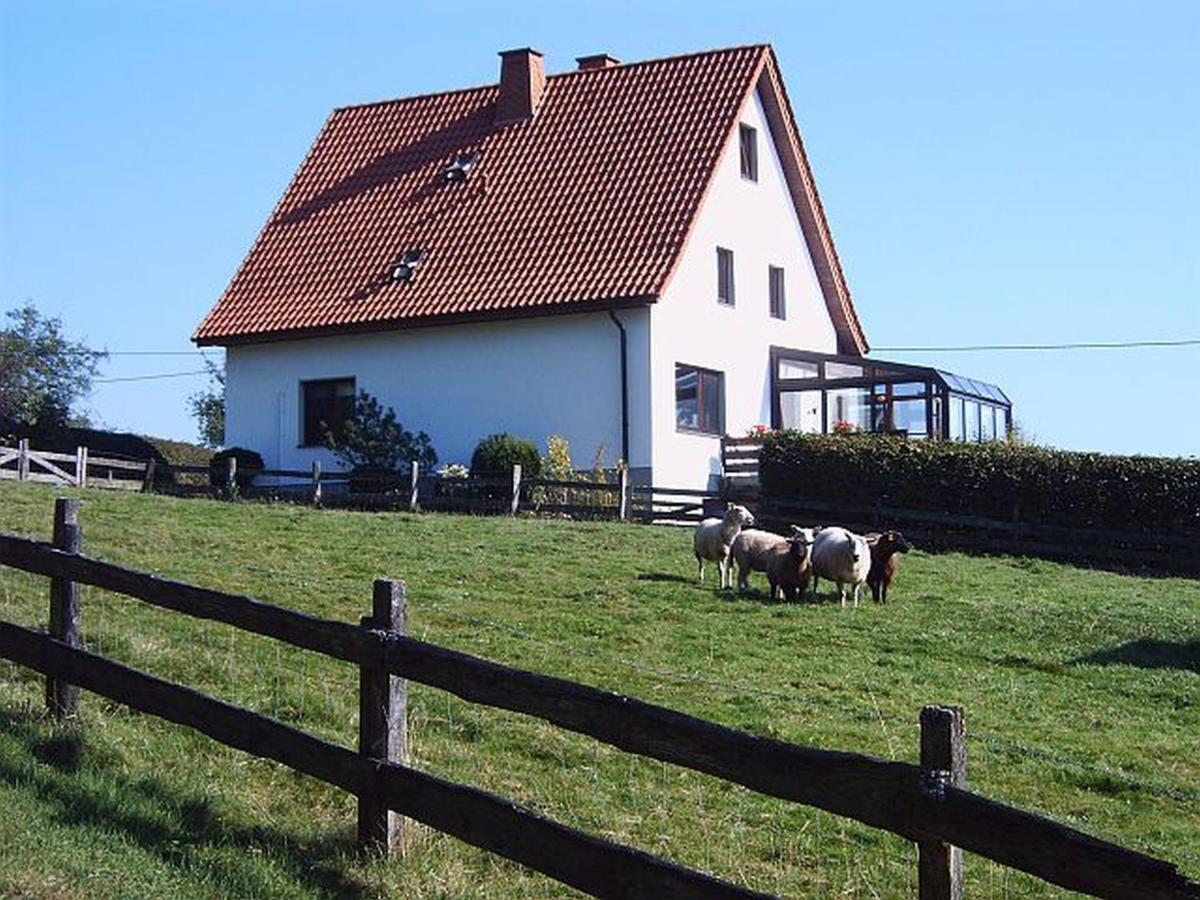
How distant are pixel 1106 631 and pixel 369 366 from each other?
23006 mm

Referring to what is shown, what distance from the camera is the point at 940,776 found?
6.73 meters

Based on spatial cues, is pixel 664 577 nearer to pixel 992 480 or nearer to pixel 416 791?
pixel 992 480

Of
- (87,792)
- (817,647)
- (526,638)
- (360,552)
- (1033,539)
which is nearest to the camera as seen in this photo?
(87,792)

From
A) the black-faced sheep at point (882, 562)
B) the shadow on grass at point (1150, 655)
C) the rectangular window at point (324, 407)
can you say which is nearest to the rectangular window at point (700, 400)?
the rectangular window at point (324, 407)

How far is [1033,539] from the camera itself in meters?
31.1

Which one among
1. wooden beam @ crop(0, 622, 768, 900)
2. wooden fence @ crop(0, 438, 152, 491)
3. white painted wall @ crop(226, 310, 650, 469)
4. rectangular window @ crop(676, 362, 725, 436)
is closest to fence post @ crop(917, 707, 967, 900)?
wooden beam @ crop(0, 622, 768, 900)

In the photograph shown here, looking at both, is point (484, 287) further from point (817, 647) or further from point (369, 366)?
point (817, 647)

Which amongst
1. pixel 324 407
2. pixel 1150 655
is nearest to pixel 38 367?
pixel 324 407

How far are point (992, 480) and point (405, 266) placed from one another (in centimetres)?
1456

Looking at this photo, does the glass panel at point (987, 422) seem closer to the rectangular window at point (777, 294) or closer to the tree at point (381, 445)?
the rectangular window at point (777, 294)

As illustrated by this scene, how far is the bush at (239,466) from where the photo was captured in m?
37.4

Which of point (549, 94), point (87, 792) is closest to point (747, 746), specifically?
point (87, 792)

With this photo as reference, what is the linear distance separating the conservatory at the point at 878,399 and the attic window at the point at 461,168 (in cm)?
804

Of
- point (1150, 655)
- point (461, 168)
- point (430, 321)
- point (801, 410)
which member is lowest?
point (1150, 655)
